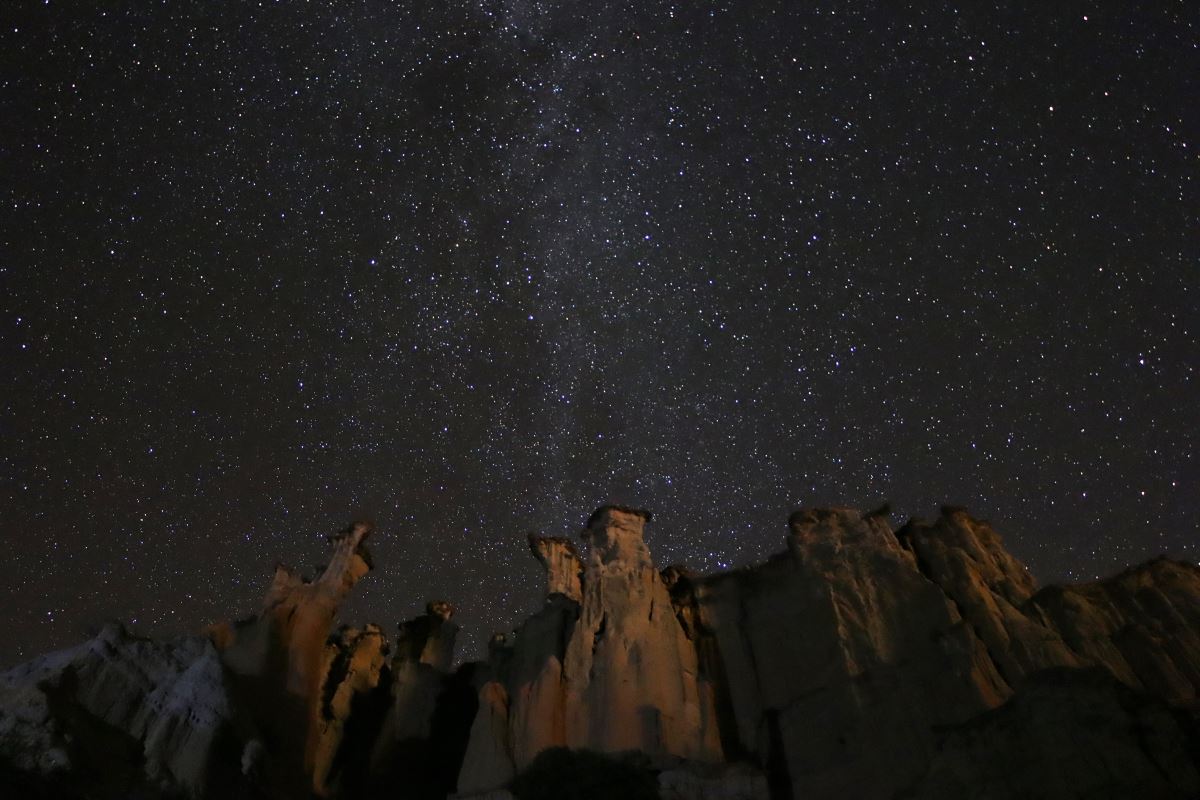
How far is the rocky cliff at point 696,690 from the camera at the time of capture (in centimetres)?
2031

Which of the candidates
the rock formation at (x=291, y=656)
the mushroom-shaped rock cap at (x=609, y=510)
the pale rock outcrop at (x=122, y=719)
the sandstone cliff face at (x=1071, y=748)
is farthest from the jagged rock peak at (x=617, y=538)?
the sandstone cliff face at (x=1071, y=748)

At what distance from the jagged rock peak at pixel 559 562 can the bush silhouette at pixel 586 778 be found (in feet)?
46.7

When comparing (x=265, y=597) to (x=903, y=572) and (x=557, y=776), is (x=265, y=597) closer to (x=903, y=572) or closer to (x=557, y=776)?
(x=557, y=776)

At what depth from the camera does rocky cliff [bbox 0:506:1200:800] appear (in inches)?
800

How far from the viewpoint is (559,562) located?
42.2 meters

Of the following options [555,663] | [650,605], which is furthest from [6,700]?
[650,605]

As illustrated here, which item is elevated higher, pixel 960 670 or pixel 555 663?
pixel 555 663

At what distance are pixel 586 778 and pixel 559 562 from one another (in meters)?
18.1

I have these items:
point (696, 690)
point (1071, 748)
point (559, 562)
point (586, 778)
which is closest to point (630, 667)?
point (696, 690)

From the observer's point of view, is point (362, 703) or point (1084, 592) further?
point (362, 703)

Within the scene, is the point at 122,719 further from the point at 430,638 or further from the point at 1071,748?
the point at 1071,748

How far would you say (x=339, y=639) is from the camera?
140ft

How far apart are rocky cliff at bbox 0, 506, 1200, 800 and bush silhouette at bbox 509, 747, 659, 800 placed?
14cm

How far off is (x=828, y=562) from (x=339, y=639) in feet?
83.8
